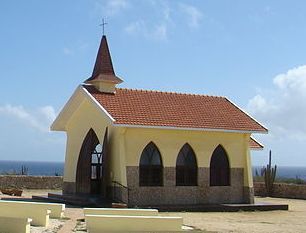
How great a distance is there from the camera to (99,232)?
519 inches

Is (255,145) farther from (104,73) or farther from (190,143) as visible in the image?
(104,73)

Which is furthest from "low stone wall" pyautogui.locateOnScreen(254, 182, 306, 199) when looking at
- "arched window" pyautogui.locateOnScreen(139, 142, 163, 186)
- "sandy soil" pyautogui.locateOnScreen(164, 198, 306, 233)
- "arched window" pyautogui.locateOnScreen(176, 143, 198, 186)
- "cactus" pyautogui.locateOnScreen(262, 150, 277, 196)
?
"arched window" pyautogui.locateOnScreen(139, 142, 163, 186)

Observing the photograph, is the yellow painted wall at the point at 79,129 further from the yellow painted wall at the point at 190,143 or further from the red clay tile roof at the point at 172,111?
the yellow painted wall at the point at 190,143

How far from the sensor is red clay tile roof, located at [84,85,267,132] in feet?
77.9

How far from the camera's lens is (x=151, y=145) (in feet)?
78.3

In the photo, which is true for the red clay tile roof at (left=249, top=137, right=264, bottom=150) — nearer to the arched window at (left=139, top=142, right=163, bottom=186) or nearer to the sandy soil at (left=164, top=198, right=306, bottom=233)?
the sandy soil at (left=164, top=198, right=306, bottom=233)

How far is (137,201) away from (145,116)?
3.57m

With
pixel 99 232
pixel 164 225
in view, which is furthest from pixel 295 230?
pixel 99 232

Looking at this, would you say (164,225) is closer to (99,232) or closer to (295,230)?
(99,232)

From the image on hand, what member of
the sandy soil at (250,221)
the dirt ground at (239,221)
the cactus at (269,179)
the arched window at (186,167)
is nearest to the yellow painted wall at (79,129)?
the arched window at (186,167)

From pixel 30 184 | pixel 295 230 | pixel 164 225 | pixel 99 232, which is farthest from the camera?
pixel 30 184

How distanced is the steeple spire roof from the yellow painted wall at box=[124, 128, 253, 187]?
3.21 metres

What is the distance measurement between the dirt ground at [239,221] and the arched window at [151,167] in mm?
2148

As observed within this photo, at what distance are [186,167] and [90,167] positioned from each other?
4.47 meters
